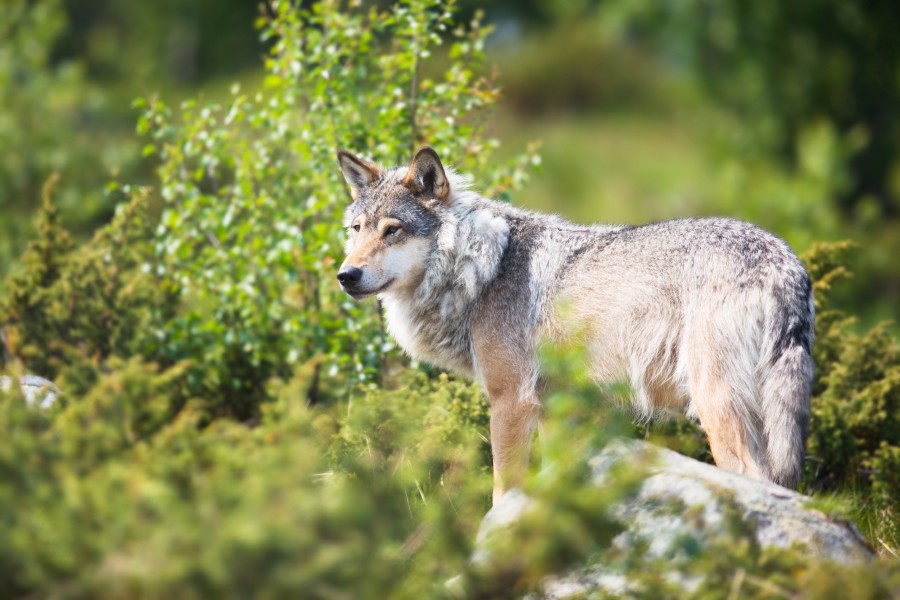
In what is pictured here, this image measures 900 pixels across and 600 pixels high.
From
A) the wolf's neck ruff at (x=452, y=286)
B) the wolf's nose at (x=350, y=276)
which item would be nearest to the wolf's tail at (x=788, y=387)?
the wolf's neck ruff at (x=452, y=286)

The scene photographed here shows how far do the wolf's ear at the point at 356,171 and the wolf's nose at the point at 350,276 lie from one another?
0.80 m

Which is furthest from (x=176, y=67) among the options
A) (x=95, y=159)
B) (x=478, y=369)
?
(x=478, y=369)

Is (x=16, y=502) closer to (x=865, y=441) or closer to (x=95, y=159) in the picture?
(x=865, y=441)

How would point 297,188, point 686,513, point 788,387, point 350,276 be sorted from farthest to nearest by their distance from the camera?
point 297,188
point 350,276
point 788,387
point 686,513

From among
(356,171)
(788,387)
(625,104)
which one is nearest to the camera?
(788,387)

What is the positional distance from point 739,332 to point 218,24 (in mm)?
30163

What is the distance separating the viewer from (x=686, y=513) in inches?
143

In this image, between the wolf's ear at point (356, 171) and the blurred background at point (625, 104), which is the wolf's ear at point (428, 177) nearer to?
the wolf's ear at point (356, 171)

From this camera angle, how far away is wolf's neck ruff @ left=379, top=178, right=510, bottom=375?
6055mm

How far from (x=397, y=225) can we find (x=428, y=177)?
36cm

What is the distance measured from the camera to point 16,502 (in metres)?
3.17

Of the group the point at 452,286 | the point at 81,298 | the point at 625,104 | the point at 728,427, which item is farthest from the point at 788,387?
the point at 625,104

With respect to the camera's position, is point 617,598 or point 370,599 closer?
point 370,599

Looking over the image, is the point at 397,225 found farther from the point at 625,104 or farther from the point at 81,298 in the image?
the point at 625,104
